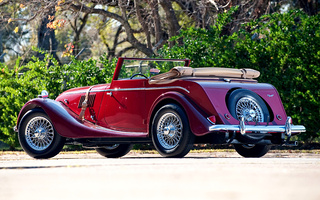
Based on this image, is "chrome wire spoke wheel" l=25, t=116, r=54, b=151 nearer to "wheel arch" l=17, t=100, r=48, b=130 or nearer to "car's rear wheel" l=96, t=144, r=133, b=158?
"wheel arch" l=17, t=100, r=48, b=130

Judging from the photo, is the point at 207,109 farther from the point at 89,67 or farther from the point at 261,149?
the point at 89,67

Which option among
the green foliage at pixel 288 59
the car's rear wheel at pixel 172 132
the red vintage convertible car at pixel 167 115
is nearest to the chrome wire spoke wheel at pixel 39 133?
the red vintage convertible car at pixel 167 115

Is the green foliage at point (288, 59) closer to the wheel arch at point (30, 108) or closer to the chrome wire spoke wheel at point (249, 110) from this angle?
the chrome wire spoke wheel at point (249, 110)

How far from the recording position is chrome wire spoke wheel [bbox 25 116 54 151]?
1023 cm

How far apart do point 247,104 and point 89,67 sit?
19.5 feet

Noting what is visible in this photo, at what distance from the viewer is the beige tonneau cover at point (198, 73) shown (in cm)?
912

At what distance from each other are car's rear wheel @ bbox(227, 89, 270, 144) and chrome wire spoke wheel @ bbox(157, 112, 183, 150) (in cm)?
81

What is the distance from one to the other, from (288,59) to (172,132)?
450 centimetres

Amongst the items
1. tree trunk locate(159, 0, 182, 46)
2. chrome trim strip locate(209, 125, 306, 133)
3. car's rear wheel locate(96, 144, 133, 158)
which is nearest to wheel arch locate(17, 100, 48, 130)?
car's rear wheel locate(96, 144, 133, 158)

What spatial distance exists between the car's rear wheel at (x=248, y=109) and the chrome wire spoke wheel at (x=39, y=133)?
327 cm
